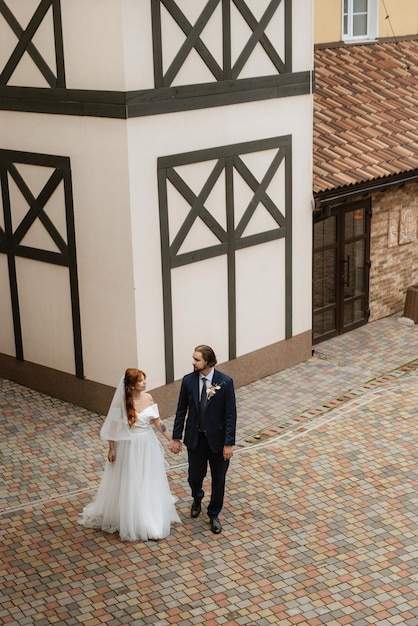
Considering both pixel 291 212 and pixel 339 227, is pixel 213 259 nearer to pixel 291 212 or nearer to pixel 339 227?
pixel 291 212

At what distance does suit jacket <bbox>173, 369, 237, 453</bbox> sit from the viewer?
9703 mm

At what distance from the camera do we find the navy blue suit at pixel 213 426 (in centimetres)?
971

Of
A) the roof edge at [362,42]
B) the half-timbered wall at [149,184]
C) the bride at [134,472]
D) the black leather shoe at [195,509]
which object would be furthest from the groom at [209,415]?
the roof edge at [362,42]

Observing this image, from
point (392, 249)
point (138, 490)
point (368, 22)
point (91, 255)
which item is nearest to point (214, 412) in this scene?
point (138, 490)

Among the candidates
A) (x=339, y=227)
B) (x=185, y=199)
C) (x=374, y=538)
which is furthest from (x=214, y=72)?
(x=374, y=538)

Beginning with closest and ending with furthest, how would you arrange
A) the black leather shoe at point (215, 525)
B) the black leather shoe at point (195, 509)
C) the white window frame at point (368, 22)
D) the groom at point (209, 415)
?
the groom at point (209, 415)
the black leather shoe at point (215, 525)
the black leather shoe at point (195, 509)
the white window frame at point (368, 22)

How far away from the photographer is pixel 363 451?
11898 millimetres

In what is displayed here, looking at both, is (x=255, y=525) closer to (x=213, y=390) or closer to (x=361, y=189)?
(x=213, y=390)

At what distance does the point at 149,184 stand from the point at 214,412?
3.45 metres

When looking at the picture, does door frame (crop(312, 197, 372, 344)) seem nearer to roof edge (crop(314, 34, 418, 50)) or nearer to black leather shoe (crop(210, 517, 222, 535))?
roof edge (crop(314, 34, 418, 50))

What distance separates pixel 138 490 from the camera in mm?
9805

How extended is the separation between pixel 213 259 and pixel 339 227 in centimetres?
339

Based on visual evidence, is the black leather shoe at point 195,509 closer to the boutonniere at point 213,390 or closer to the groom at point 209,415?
the groom at point 209,415

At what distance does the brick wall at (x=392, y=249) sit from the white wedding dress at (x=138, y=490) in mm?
7673
